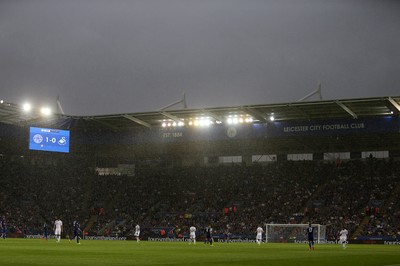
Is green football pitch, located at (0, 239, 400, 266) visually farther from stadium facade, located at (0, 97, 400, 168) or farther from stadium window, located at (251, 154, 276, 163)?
stadium window, located at (251, 154, 276, 163)

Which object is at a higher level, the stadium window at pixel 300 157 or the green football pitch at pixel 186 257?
the stadium window at pixel 300 157

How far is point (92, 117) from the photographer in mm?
70125

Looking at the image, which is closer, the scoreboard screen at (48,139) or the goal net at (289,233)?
the goal net at (289,233)

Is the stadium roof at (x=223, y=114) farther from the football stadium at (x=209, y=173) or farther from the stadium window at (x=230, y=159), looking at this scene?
the stadium window at (x=230, y=159)

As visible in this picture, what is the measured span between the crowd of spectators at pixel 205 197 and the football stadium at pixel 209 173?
0.41 ft

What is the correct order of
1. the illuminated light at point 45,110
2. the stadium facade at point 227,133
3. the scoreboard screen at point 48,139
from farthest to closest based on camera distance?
the scoreboard screen at point 48,139, the illuminated light at point 45,110, the stadium facade at point 227,133

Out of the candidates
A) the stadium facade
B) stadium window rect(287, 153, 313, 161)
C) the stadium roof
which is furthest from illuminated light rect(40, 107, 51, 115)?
stadium window rect(287, 153, 313, 161)

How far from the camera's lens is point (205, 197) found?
7100cm

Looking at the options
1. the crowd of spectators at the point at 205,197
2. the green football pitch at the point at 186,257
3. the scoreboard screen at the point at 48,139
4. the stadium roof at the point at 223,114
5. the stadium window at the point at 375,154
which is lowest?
the green football pitch at the point at 186,257

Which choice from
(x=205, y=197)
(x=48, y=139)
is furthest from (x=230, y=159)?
(x=48, y=139)

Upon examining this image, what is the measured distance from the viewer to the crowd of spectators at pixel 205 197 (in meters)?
62.9

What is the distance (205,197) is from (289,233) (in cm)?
1427

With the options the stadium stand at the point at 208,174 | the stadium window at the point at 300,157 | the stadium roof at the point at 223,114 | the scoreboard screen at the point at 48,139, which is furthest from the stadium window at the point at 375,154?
the scoreboard screen at the point at 48,139

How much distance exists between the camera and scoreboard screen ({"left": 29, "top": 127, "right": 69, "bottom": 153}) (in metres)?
64.4
